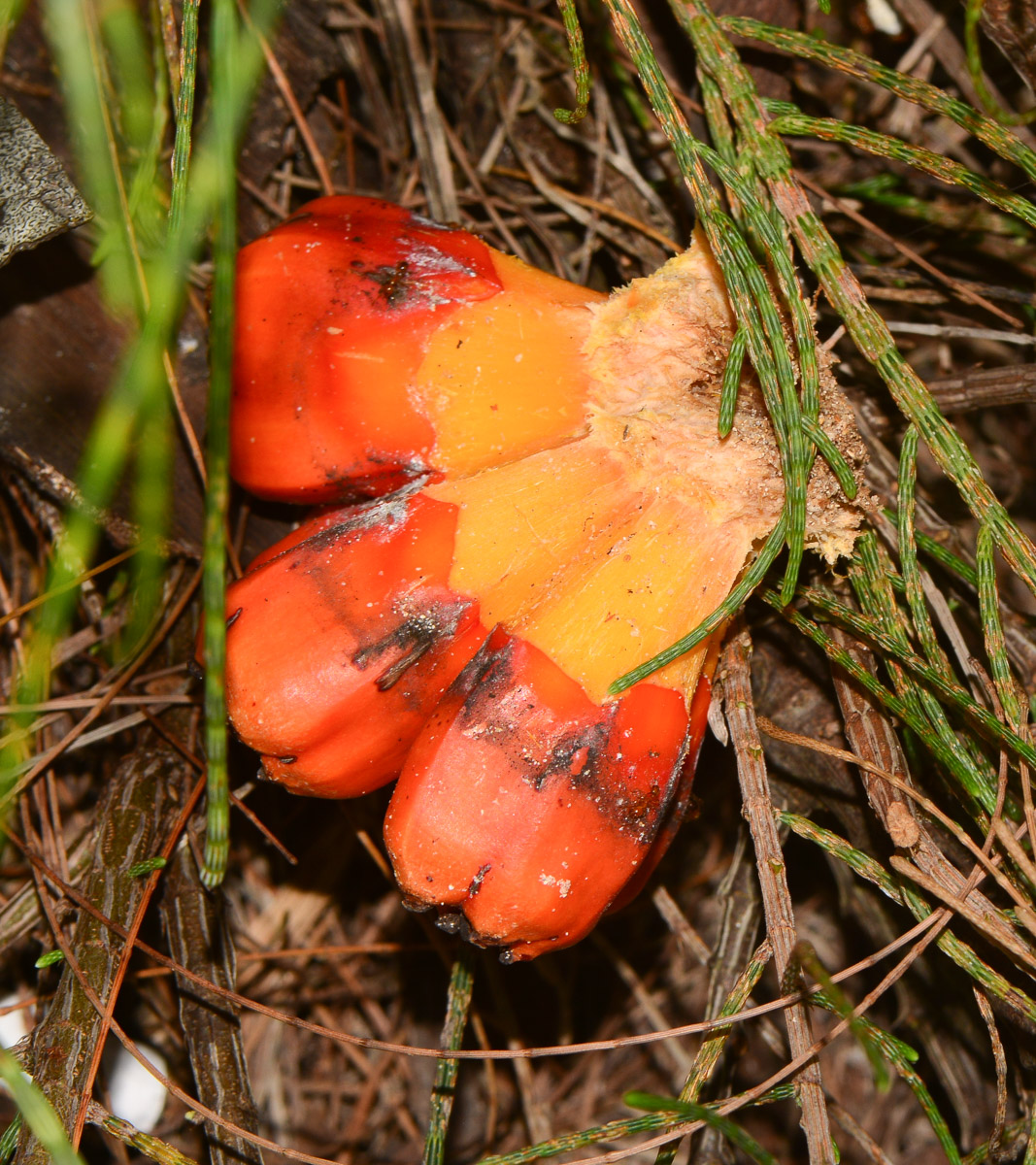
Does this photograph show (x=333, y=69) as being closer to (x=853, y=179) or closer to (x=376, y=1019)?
→ (x=853, y=179)

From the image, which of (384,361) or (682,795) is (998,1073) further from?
(384,361)

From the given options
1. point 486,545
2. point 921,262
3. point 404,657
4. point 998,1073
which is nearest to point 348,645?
point 404,657

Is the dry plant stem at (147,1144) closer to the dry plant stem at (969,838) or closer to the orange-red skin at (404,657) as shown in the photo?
the orange-red skin at (404,657)

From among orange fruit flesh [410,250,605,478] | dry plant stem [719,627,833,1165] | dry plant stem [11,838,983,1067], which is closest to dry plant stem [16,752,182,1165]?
dry plant stem [11,838,983,1067]

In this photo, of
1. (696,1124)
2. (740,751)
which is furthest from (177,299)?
(696,1124)

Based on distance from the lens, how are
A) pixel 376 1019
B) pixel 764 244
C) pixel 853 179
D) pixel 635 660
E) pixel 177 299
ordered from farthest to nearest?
pixel 376 1019 → pixel 853 179 → pixel 177 299 → pixel 635 660 → pixel 764 244

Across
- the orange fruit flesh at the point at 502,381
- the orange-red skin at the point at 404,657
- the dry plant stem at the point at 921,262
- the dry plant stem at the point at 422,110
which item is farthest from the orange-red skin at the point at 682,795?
the dry plant stem at the point at 422,110
